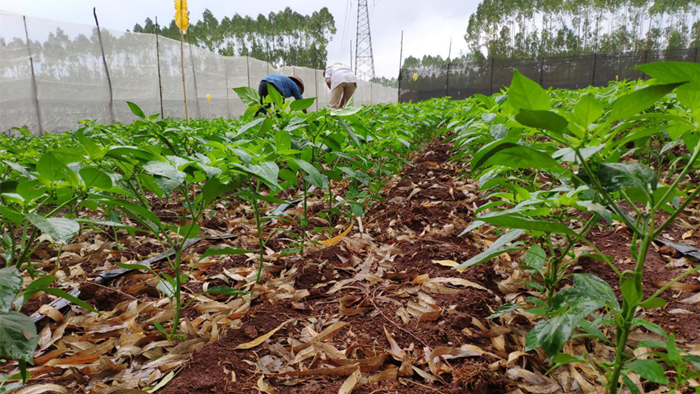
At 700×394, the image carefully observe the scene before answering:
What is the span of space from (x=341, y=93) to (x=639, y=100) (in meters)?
9.17

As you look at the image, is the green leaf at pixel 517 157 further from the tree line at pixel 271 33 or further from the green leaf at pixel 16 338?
the tree line at pixel 271 33

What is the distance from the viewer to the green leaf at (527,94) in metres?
0.71

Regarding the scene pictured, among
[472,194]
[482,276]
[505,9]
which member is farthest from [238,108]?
[505,9]

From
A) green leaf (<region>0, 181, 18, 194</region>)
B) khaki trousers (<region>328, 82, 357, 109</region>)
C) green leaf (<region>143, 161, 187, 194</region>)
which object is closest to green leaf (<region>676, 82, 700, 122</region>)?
green leaf (<region>143, 161, 187, 194</region>)

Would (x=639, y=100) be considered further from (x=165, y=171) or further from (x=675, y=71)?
(x=165, y=171)

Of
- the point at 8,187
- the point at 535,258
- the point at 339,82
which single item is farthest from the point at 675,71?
the point at 339,82

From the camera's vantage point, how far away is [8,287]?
0.70m

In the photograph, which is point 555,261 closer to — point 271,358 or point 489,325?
point 489,325

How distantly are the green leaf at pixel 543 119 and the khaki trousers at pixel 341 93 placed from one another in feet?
28.4

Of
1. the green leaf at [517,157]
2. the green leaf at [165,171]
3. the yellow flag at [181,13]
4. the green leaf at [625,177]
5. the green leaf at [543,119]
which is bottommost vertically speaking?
A: the green leaf at [165,171]

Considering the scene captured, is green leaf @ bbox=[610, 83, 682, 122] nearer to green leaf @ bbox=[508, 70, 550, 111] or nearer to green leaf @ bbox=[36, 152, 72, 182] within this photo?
green leaf @ bbox=[508, 70, 550, 111]

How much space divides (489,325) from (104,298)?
5.11 ft

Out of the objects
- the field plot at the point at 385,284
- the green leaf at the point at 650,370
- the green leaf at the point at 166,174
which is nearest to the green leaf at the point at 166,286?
the field plot at the point at 385,284

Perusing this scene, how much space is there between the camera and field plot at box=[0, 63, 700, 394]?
731 mm
